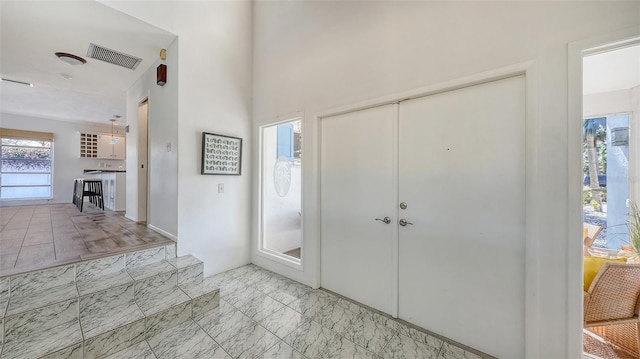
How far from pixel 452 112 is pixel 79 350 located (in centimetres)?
330

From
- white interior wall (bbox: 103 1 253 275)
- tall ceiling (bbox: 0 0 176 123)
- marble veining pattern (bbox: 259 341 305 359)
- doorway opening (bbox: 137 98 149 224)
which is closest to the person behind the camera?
marble veining pattern (bbox: 259 341 305 359)

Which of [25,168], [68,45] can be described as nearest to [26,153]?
[25,168]

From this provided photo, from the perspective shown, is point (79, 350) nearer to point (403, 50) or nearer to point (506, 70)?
point (403, 50)

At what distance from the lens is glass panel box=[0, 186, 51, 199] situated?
6.32 m

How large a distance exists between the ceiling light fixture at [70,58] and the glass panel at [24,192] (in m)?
5.84

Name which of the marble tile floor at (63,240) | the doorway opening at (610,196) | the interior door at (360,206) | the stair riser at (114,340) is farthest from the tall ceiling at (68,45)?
the doorway opening at (610,196)

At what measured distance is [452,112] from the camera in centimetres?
195

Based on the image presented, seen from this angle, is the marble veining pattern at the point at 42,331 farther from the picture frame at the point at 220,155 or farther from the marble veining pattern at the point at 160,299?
the picture frame at the point at 220,155

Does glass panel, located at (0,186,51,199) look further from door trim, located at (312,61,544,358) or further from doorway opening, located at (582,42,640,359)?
doorway opening, located at (582,42,640,359)

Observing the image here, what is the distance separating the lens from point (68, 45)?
2963mm

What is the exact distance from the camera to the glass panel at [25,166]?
6.31 metres

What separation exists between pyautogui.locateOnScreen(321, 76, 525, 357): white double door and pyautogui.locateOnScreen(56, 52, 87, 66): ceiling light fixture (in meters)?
3.70

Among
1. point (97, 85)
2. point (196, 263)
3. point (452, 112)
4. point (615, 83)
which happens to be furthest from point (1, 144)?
point (615, 83)

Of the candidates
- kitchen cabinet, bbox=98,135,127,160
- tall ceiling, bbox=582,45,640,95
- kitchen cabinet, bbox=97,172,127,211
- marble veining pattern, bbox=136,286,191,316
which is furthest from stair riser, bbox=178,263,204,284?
kitchen cabinet, bbox=98,135,127,160
